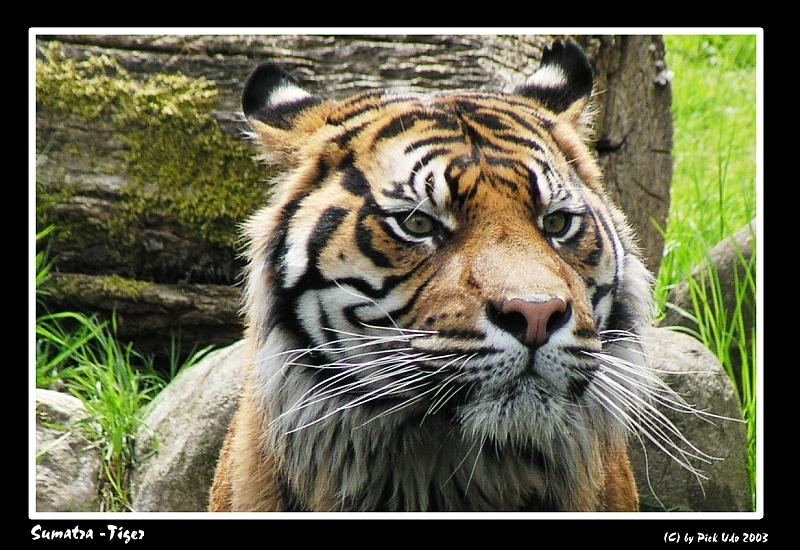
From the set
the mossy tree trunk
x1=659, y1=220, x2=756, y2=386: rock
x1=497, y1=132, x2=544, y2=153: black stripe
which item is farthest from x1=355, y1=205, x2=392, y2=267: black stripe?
x1=659, y1=220, x2=756, y2=386: rock

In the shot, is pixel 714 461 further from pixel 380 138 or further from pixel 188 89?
pixel 188 89

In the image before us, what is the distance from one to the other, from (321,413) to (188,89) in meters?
1.52

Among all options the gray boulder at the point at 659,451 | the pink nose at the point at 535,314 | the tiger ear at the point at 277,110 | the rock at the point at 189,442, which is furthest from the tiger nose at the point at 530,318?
the rock at the point at 189,442

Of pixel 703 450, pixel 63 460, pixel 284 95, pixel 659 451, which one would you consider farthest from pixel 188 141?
pixel 703 450

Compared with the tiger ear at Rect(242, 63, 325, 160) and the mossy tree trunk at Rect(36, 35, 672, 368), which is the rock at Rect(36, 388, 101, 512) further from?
the tiger ear at Rect(242, 63, 325, 160)

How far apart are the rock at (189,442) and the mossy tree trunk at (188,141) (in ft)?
1.20

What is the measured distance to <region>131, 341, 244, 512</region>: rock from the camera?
3.42m

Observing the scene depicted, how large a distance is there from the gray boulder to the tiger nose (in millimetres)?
1243

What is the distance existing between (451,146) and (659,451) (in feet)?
4.89

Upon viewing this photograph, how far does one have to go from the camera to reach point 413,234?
241cm

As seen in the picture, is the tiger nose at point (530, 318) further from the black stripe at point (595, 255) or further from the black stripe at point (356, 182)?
the black stripe at point (356, 182)

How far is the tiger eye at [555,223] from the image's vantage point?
2.48 meters

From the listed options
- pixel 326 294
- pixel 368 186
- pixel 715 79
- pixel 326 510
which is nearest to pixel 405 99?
pixel 368 186

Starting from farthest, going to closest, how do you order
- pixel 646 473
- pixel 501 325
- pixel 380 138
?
pixel 646 473
pixel 380 138
pixel 501 325
